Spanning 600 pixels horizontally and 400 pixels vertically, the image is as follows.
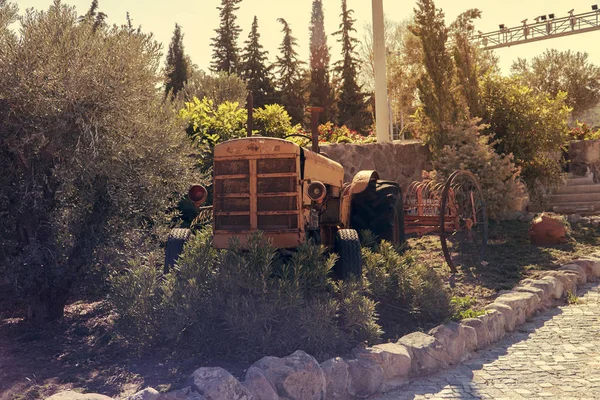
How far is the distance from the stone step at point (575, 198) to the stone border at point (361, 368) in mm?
8381

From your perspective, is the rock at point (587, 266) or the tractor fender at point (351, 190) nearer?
the tractor fender at point (351, 190)

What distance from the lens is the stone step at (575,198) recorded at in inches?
549

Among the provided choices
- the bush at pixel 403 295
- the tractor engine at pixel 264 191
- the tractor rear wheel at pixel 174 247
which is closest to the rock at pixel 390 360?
the bush at pixel 403 295

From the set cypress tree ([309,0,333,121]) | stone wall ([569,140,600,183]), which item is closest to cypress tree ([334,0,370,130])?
cypress tree ([309,0,333,121])

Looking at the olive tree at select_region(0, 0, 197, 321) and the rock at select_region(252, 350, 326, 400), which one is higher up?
the olive tree at select_region(0, 0, 197, 321)

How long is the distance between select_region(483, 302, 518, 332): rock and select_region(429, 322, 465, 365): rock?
2.76ft

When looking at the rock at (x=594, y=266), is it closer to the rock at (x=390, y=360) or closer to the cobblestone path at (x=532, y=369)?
the cobblestone path at (x=532, y=369)

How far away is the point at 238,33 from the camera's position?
3578 cm

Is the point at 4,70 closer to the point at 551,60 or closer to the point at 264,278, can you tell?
the point at 264,278

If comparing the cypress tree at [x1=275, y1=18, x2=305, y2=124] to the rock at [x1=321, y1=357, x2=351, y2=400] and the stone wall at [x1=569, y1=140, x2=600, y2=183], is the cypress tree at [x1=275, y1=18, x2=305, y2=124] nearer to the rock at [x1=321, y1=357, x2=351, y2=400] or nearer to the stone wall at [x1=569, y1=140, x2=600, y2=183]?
the stone wall at [x1=569, y1=140, x2=600, y2=183]

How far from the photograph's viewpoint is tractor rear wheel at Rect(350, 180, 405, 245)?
320 inches

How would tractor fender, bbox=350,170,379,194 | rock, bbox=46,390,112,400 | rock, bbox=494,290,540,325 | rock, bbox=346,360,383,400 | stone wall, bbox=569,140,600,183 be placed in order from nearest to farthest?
rock, bbox=46,390,112,400 → rock, bbox=346,360,383,400 → rock, bbox=494,290,540,325 → tractor fender, bbox=350,170,379,194 → stone wall, bbox=569,140,600,183

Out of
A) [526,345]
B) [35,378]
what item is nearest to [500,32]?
[526,345]

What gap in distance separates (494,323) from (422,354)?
4.12 ft
